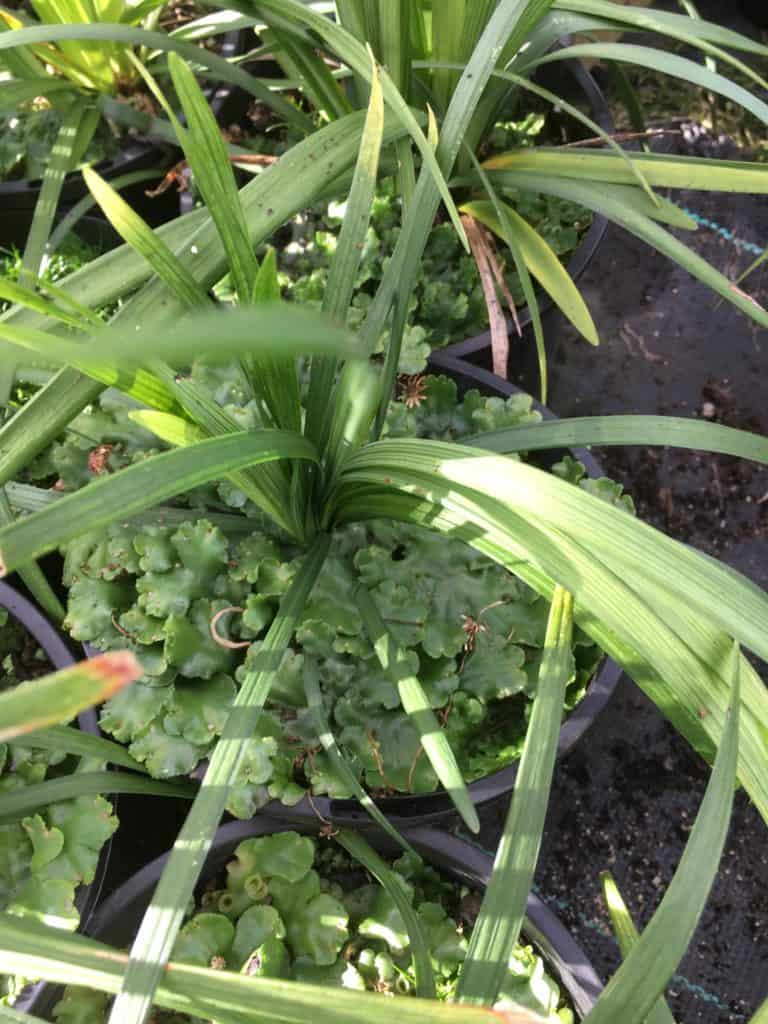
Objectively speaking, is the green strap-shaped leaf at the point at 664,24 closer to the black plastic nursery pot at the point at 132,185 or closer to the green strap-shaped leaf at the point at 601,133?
the green strap-shaped leaf at the point at 601,133

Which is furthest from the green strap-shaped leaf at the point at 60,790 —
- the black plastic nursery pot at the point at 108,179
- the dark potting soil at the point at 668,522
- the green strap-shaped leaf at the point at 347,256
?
the black plastic nursery pot at the point at 108,179

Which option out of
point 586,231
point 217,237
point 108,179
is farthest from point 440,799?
point 108,179

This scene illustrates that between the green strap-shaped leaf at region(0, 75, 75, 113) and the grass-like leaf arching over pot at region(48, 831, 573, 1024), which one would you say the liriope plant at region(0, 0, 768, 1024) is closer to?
the grass-like leaf arching over pot at region(48, 831, 573, 1024)

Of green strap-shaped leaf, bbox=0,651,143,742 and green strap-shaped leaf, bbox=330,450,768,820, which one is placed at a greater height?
green strap-shaped leaf, bbox=330,450,768,820

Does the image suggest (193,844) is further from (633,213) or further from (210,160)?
(633,213)

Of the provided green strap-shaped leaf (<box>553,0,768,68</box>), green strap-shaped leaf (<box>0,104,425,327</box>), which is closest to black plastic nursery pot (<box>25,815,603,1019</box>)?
green strap-shaped leaf (<box>0,104,425,327</box>)

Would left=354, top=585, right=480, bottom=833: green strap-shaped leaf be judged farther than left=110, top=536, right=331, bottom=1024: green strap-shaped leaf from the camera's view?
Yes

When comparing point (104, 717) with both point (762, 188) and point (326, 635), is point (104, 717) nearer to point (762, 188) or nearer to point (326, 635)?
point (326, 635)
